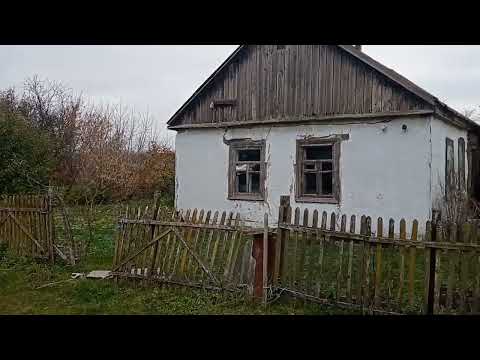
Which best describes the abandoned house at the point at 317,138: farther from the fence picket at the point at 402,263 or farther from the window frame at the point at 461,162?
the fence picket at the point at 402,263

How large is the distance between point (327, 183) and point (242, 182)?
7.71 ft

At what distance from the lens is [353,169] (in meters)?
9.27

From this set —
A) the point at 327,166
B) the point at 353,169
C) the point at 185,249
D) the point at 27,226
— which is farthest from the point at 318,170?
the point at 27,226

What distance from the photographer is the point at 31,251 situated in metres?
6.86

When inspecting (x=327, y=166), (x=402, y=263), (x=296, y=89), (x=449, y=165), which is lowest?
(x=402, y=263)

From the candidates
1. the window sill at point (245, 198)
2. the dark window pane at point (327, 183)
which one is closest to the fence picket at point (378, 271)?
the dark window pane at point (327, 183)

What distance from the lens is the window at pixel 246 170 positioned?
1045 cm

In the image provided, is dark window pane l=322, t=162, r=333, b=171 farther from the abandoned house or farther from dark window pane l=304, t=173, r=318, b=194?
dark window pane l=304, t=173, r=318, b=194

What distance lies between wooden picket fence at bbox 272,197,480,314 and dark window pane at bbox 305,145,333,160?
5.04m

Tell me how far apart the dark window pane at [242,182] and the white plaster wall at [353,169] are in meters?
0.35

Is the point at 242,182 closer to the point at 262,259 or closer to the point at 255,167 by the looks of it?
the point at 255,167
